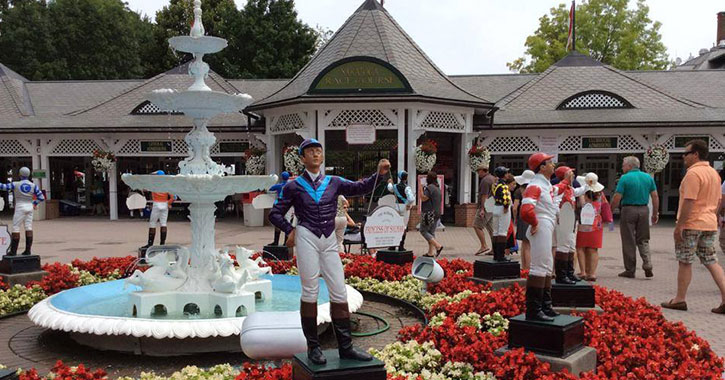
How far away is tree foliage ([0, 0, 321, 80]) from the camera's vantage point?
35.2m

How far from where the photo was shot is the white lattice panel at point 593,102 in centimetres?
1989

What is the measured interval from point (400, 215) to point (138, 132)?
14.9 metres

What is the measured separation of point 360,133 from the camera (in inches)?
674

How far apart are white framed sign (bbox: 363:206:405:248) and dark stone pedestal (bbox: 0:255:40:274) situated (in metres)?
5.27

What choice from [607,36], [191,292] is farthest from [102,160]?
[607,36]

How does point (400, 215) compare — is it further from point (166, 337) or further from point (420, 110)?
point (420, 110)

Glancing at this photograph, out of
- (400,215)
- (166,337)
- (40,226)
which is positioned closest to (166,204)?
(400,215)

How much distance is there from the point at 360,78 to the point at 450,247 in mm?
6436

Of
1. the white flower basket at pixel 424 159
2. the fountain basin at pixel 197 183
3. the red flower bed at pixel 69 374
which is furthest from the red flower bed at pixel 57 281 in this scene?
the white flower basket at pixel 424 159

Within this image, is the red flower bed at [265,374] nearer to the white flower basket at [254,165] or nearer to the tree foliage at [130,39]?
the white flower basket at [254,165]

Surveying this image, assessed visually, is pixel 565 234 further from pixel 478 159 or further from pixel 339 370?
pixel 478 159

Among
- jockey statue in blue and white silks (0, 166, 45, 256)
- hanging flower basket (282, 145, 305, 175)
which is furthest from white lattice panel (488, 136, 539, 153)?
jockey statue in blue and white silks (0, 166, 45, 256)

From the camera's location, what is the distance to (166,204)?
11.6 m

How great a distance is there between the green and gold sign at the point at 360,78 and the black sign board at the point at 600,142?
753 centimetres
